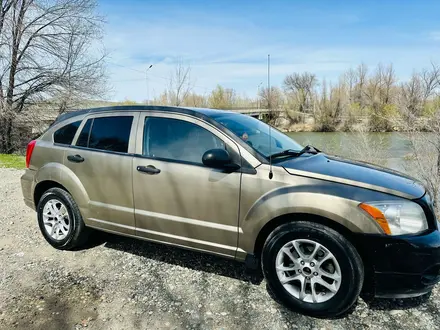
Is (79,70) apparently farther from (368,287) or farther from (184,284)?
(368,287)

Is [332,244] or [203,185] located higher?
[203,185]

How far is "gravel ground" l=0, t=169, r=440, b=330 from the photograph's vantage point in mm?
2611

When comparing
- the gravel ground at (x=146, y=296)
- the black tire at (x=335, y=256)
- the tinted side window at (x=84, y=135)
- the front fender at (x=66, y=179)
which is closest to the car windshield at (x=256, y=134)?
the black tire at (x=335, y=256)

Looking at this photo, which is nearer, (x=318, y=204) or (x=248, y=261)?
(x=318, y=204)

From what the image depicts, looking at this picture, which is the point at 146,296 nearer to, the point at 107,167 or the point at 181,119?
the point at 107,167

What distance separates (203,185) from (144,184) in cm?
67

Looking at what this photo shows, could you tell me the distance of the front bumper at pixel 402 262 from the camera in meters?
2.44

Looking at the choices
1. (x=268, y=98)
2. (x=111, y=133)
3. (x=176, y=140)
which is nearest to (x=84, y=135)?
(x=111, y=133)

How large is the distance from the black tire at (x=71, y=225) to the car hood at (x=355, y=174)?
7.91 ft

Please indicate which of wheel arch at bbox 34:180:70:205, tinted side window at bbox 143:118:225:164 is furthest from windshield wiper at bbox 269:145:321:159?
wheel arch at bbox 34:180:70:205

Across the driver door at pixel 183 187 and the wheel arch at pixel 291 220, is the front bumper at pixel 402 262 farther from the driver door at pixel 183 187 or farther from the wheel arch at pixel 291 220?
the driver door at pixel 183 187

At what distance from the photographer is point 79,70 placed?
57.7ft

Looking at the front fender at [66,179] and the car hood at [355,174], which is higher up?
Result: the car hood at [355,174]

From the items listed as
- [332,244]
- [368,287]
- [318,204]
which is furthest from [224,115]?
[368,287]
